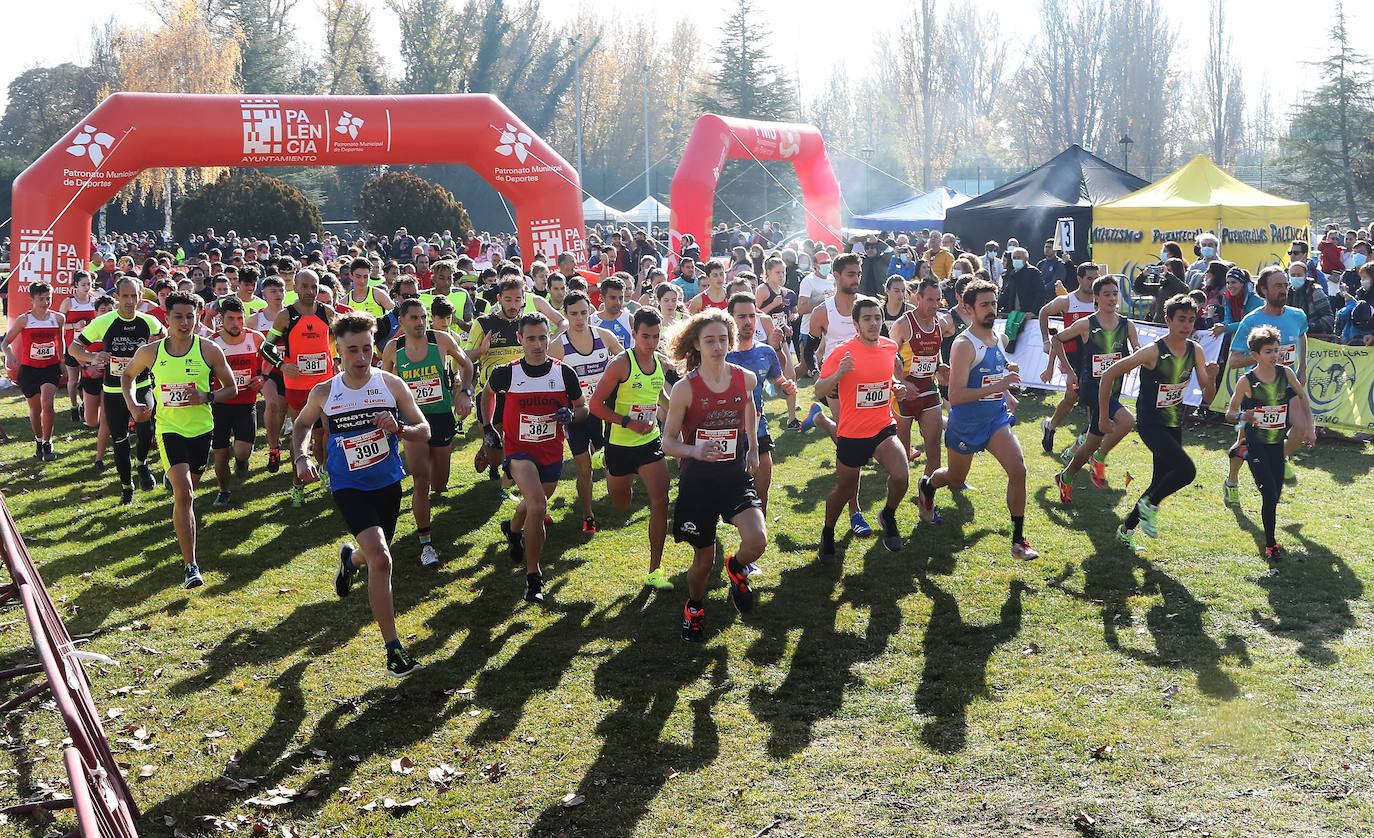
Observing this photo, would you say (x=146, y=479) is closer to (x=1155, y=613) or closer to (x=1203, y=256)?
(x=1155, y=613)

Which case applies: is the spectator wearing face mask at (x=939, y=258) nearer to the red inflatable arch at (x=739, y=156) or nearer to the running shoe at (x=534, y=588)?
the red inflatable arch at (x=739, y=156)

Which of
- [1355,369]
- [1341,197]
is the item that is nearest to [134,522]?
[1355,369]

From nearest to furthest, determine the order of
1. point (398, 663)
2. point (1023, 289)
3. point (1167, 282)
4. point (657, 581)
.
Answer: point (398, 663) → point (657, 581) → point (1167, 282) → point (1023, 289)

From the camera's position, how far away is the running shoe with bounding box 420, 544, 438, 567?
27.2 feet

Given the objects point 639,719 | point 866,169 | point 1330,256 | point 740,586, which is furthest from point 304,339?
point 866,169

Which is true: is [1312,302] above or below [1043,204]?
below

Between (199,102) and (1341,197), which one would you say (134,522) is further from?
(1341,197)

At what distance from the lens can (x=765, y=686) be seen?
19.7 feet

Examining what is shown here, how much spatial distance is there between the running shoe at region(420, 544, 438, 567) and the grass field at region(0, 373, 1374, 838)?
→ 0.17 m

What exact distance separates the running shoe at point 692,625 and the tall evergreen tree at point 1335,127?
4478cm

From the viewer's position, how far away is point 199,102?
55.4 ft

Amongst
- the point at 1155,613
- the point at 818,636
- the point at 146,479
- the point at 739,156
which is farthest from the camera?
the point at 739,156

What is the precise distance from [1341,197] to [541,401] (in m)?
47.0

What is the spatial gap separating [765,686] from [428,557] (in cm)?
326
